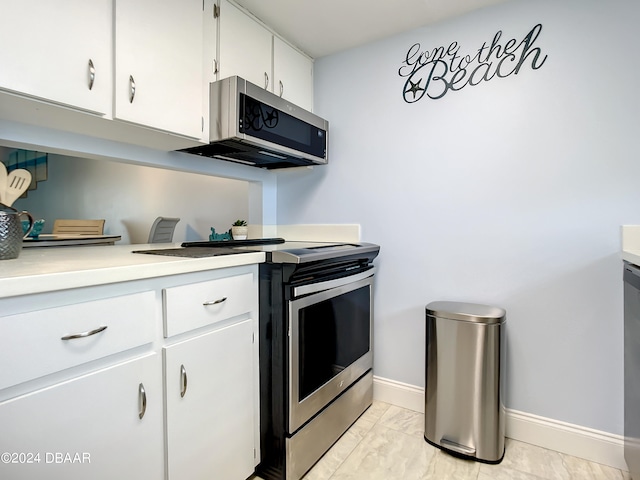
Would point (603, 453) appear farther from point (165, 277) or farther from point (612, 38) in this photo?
point (165, 277)

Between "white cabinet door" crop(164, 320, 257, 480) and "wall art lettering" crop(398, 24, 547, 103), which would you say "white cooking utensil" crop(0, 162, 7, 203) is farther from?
"wall art lettering" crop(398, 24, 547, 103)

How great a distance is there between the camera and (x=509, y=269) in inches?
68.2

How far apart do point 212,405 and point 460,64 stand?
6.42 feet

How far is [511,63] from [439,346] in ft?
4.64

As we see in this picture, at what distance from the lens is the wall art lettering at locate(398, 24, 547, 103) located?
167 centimetres

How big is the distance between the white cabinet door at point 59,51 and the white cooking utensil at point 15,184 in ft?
1.03

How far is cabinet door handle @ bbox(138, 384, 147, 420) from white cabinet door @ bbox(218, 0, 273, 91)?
132cm

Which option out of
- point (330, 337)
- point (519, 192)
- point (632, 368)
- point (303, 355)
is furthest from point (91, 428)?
A: point (519, 192)

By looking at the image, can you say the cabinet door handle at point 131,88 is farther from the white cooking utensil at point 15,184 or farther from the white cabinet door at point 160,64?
the white cooking utensil at point 15,184

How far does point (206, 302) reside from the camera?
121 centimetres

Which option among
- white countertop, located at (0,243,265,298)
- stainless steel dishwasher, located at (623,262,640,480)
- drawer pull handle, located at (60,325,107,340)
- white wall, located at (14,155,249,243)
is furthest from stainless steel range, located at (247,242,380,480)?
white wall, located at (14,155,249,243)

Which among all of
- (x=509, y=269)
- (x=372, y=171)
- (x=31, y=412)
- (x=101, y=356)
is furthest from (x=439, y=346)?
(x=31, y=412)

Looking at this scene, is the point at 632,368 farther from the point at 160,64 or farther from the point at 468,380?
the point at 160,64

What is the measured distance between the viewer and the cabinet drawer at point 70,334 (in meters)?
0.75
